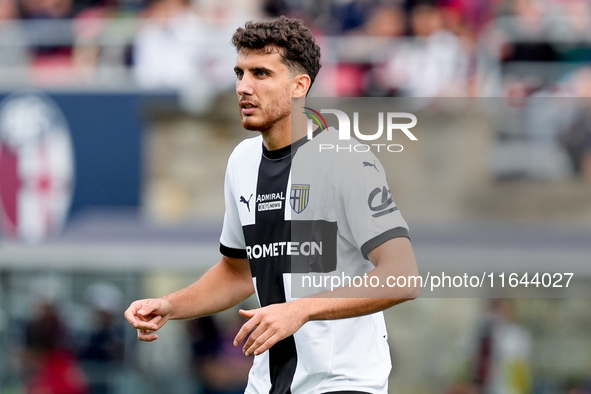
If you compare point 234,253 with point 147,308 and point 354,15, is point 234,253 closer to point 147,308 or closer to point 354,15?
point 147,308

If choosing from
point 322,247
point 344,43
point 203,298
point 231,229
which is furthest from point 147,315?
point 344,43

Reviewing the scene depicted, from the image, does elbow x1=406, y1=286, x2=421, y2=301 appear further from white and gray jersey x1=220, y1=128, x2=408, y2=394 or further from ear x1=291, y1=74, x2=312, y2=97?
ear x1=291, y1=74, x2=312, y2=97

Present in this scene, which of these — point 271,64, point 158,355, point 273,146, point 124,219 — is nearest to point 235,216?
point 273,146

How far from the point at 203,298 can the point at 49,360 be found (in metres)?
8.17

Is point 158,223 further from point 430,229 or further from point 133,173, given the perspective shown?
point 430,229

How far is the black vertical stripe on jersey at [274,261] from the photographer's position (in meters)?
5.18

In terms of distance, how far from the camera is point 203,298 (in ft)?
18.5

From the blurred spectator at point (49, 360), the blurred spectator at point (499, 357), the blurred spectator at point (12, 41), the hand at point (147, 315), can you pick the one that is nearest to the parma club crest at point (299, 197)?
the hand at point (147, 315)

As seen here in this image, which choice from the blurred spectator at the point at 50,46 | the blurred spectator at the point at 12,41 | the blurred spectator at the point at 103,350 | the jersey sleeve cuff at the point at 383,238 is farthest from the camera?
the blurred spectator at the point at 12,41

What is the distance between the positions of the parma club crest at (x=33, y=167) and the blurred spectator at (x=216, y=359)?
206 cm

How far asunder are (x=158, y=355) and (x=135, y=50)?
376 centimetres

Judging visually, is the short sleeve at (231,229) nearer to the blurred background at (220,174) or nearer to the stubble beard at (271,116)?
the stubble beard at (271,116)

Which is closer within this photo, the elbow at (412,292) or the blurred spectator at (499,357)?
the elbow at (412,292)

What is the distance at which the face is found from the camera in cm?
514
